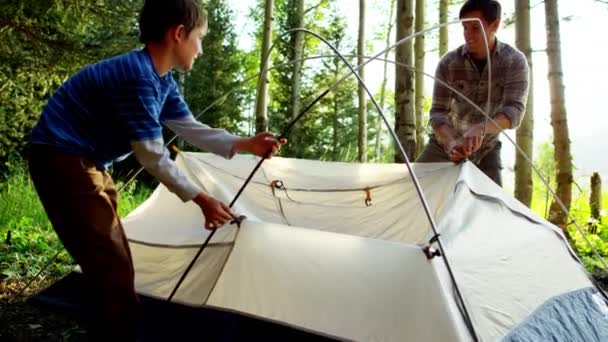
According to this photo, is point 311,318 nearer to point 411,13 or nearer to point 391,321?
point 391,321

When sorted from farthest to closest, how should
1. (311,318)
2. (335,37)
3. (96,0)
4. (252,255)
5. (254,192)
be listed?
1. (335,37)
2. (96,0)
3. (254,192)
4. (252,255)
5. (311,318)

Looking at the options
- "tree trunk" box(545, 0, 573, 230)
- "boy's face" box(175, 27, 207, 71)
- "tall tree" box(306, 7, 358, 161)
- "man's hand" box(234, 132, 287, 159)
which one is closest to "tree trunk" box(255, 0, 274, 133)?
"tree trunk" box(545, 0, 573, 230)

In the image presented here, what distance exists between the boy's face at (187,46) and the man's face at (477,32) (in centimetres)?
167

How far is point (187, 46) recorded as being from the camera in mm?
1666

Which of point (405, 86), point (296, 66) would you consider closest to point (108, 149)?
point (405, 86)

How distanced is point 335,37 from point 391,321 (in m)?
14.0

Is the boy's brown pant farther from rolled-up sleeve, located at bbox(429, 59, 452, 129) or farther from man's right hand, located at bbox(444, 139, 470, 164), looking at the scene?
rolled-up sleeve, located at bbox(429, 59, 452, 129)

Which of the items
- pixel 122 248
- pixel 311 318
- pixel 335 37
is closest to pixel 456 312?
pixel 311 318

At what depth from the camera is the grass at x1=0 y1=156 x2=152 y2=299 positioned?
3.38 meters

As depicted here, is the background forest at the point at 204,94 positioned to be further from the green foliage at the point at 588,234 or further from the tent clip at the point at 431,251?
the tent clip at the point at 431,251

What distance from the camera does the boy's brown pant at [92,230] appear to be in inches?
62.4

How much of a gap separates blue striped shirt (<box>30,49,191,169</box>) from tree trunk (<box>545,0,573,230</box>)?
15.0 ft

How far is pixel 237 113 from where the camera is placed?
44.8 ft

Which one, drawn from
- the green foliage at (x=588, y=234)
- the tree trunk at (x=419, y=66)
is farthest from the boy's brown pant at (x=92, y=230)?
the tree trunk at (x=419, y=66)
